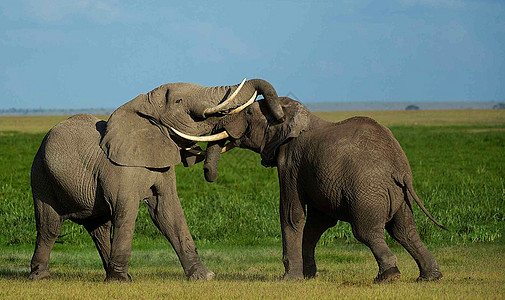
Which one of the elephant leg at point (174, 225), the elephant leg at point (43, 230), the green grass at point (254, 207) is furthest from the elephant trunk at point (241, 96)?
the green grass at point (254, 207)

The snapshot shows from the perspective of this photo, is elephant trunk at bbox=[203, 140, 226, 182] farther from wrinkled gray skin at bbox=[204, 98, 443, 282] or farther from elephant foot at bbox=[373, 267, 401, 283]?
elephant foot at bbox=[373, 267, 401, 283]

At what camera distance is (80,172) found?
984 centimetres

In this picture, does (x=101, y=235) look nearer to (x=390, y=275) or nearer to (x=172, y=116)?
(x=172, y=116)

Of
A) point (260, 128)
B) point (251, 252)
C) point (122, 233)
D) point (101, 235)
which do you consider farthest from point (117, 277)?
point (251, 252)

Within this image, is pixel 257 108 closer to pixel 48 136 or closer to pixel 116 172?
pixel 116 172

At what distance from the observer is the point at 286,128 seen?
32.3 ft

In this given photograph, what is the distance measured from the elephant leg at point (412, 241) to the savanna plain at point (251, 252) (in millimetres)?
196

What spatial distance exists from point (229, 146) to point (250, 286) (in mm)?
2042

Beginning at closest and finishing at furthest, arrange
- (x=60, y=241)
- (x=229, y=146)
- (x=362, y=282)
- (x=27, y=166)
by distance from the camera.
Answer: (x=362, y=282)
(x=229, y=146)
(x=60, y=241)
(x=27, y=166)

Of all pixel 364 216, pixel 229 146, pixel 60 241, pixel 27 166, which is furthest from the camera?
pixel 27 166

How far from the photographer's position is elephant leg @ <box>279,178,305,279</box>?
9758 mm

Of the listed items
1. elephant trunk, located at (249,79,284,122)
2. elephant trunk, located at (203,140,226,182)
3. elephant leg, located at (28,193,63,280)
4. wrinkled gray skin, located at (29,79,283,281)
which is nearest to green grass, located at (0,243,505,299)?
elephant leg, located at (28,193,63,280)

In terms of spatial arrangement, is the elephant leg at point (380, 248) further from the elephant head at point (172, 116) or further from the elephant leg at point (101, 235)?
the elephant leg at point (101, 235)

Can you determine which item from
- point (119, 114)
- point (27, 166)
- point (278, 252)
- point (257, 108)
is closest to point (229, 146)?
point (257, 108)
